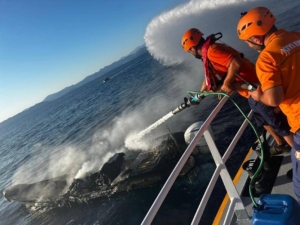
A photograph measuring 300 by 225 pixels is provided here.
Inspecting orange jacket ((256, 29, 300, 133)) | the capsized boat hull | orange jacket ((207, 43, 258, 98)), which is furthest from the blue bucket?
the capsized boat hull

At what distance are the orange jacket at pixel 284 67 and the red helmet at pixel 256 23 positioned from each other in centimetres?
27

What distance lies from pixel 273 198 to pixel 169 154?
13606 millimetres

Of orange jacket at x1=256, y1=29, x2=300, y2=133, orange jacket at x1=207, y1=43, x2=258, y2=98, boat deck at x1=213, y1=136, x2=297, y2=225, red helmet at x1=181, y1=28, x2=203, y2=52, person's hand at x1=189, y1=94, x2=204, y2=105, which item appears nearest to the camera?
orange jacket at x1=256, y1=29, x2=300, y2=133

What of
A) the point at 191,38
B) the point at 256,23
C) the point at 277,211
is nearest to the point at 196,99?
the point at 191,38

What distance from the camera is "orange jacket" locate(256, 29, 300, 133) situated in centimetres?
251

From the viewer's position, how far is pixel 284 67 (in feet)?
8.25

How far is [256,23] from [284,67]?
2.41 feet

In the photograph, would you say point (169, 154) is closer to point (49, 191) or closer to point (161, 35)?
point (49, 191)

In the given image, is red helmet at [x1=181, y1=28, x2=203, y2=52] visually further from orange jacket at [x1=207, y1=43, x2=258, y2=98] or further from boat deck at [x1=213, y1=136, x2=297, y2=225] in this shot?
boat deck at [x1=213, y1=136, x2=297, y2=225]

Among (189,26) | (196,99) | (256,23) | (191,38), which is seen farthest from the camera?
(189,26)

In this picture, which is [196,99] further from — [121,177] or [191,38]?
[121,177]

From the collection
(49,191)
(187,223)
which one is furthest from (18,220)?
(187,223)

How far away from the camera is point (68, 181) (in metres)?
20.8

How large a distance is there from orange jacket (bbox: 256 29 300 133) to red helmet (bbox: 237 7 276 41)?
27 centimetres
